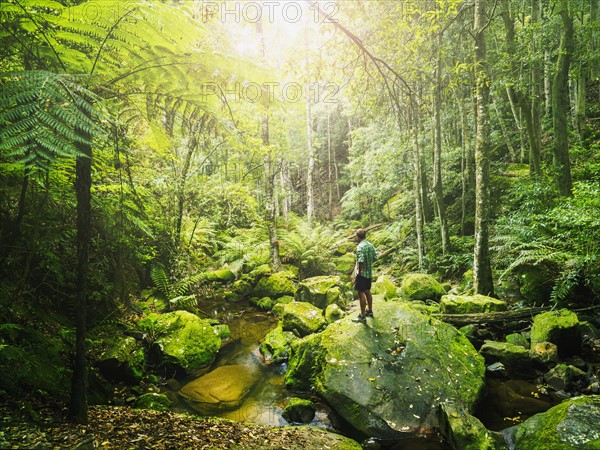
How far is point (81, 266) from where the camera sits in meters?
3.18

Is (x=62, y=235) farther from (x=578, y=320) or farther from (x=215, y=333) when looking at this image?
(x=578, y=320)

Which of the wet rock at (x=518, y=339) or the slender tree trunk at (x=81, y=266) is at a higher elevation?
the slender tree trunk at (x=81, y=266)

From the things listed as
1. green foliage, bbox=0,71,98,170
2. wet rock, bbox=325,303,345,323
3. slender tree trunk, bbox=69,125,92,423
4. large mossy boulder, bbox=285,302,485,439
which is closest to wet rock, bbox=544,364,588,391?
large mossy boulder, bbox=285,302,485,439

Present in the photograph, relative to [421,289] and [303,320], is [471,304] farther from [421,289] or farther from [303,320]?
[303,320]

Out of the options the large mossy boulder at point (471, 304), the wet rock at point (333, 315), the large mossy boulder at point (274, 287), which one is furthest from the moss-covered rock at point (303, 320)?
the large mossy boulder at point (471, 304)

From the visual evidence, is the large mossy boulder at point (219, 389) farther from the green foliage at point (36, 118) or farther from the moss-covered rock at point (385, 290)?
the green foliage at point (36, 118)

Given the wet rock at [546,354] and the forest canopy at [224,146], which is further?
the wet rock at [546,354]

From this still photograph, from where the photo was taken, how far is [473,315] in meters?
7.57

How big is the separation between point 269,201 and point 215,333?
6675 millimetres

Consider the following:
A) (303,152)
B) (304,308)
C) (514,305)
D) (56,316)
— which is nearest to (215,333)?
(304,308)

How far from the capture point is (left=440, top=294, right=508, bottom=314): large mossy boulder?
25.0ft

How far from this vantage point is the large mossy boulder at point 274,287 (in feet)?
39.5

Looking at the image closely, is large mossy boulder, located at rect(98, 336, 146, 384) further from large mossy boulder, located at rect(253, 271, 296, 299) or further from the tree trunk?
the tree trunk

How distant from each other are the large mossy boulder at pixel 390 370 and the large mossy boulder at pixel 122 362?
3.02m
